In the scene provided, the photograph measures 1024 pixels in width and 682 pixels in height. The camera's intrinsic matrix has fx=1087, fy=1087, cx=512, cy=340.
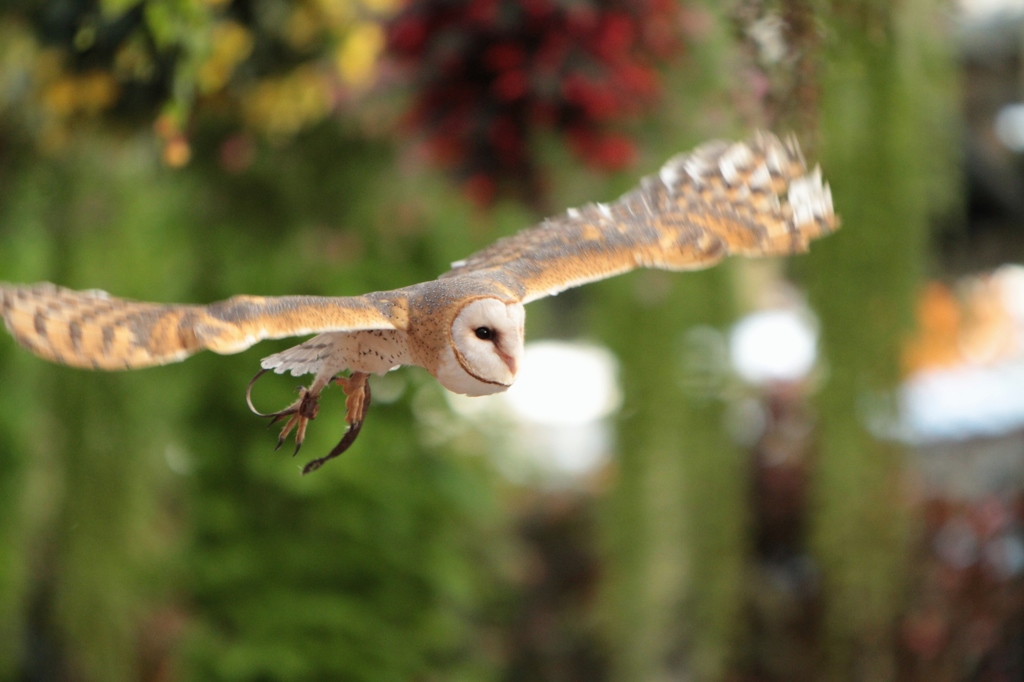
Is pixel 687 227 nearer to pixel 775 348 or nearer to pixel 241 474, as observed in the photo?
pixel 241 474

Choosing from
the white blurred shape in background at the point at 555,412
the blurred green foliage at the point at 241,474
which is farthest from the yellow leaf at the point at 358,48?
the white blurred shape in background at the point at 555,412

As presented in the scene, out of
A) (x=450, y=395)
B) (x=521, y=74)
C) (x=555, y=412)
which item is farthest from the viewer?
(x=555, y=412)

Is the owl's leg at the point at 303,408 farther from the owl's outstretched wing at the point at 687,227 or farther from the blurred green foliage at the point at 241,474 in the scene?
the blurred green foliage at the point at 241,474

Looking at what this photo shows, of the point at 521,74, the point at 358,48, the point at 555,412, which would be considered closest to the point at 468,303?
the point at 521,74

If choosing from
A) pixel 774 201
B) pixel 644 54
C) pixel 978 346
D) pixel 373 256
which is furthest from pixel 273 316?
pixel 978 346

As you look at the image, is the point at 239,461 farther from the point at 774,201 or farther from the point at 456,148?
the point at 774,201

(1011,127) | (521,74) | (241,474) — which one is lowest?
(241,474)

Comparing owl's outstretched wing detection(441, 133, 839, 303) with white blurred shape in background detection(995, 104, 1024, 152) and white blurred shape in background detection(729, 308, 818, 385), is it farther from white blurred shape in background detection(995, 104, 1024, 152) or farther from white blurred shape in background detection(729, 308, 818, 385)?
white blurred shape in background detection(729, 308, 818, 385)
